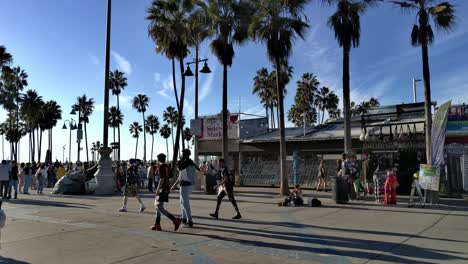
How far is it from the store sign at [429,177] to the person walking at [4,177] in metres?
16.4

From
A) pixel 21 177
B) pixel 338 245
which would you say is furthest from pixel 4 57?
pixel 338 245

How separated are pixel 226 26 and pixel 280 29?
295 cm

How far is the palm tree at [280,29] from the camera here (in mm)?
17953

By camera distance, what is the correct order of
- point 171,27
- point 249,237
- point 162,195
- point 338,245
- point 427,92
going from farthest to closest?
point 171,27 → point 427,92 → point 162,195 → point 249,237 → point 338,245

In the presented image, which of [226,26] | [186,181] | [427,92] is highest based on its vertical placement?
[226,26]

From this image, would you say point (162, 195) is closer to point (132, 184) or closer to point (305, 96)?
point (132, 184)

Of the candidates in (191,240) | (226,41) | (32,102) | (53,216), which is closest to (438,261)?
(191,240)

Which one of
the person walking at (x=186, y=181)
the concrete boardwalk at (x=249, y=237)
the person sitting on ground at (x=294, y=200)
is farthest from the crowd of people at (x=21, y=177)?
the person sitting on ground at (x=294, y=200)

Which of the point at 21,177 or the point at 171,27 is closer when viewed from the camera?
the point at 21,177

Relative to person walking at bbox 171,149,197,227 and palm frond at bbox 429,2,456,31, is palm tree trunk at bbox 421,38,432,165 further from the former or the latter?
person walking at bbox 171,149,197,227

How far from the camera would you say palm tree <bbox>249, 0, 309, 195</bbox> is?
17953mm

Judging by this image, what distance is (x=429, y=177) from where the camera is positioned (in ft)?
46.2

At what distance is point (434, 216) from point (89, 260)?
30.6ft

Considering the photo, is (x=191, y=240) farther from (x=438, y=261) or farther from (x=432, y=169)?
(x=432, y=169)
